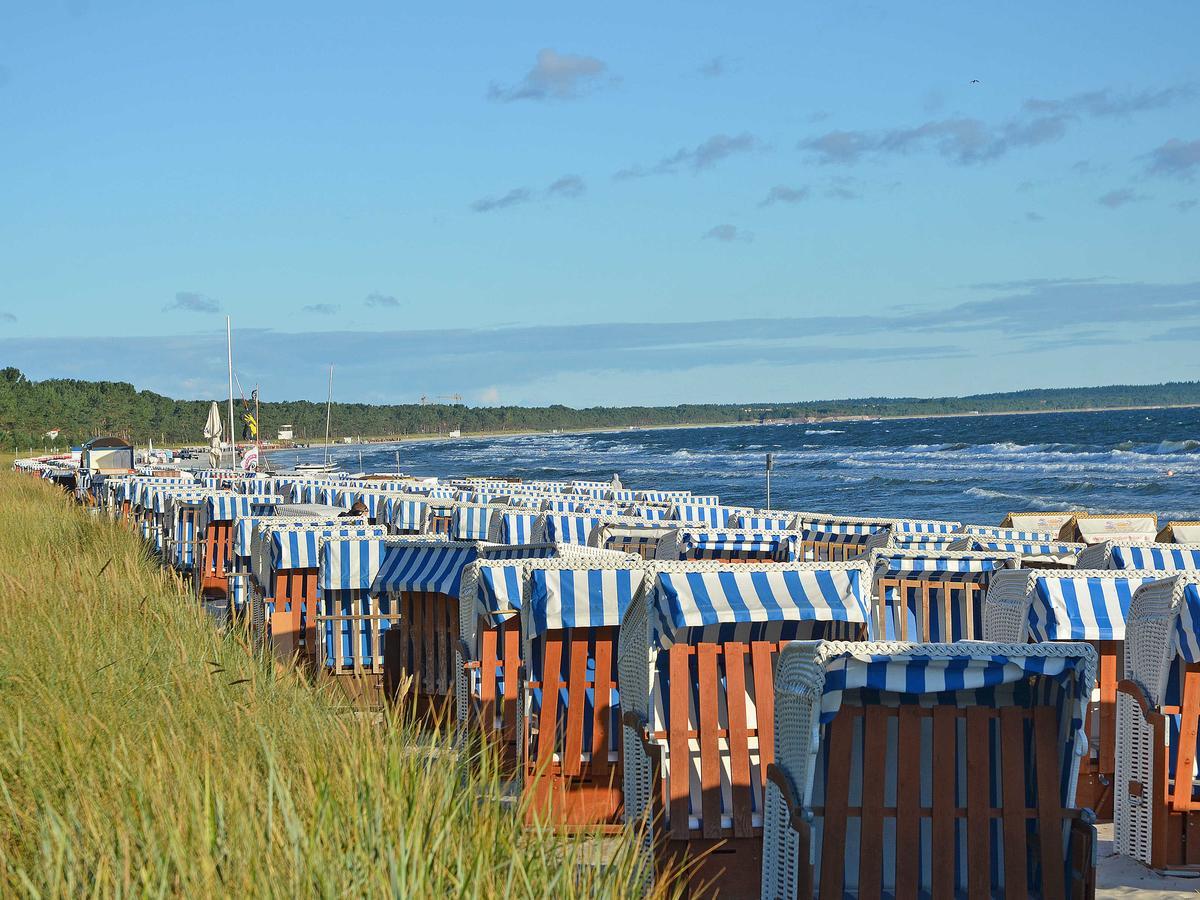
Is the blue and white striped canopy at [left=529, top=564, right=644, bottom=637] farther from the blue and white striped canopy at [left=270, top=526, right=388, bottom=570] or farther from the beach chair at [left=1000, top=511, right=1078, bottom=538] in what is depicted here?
the beach chair at [left=1000, top=511, right=1078, bottom=538]

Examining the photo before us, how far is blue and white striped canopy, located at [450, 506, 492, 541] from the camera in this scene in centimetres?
1733

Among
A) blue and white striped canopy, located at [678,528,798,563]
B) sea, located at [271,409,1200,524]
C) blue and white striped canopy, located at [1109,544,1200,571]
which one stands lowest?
sea, located at [271,409,1200,524]

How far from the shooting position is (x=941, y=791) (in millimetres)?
4449

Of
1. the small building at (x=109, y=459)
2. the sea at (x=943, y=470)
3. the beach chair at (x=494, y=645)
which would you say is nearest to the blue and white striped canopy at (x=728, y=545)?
the beach chair at (x=494, y=645)

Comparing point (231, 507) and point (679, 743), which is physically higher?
point (231, 507)

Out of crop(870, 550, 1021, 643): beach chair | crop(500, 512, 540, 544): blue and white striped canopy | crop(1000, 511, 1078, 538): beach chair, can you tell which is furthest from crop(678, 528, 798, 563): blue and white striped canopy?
crop(1000, 511, 1078, 538): beach chair

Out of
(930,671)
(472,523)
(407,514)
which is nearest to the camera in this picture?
→ (930,671)

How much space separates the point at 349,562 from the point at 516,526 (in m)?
5.95

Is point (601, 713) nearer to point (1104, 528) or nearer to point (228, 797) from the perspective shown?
point (228, 797)

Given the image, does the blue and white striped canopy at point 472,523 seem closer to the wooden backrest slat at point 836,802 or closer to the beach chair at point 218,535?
the beach chair at point 218,535

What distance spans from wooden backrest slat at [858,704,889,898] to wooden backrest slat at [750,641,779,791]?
1.25 m

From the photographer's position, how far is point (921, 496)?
6544cm

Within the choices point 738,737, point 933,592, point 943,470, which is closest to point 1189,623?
point 738,737

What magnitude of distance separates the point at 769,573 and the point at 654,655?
0.55 m
